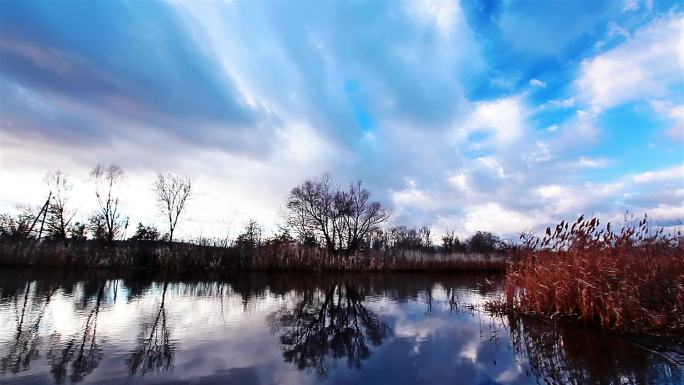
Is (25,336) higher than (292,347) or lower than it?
higher

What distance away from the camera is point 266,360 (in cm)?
452

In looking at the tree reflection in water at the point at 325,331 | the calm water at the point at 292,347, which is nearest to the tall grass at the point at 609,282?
the calm water at the point at 292,347

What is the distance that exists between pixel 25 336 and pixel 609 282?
30.0 feet

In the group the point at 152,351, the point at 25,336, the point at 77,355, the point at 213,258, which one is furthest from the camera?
the point at 213,258

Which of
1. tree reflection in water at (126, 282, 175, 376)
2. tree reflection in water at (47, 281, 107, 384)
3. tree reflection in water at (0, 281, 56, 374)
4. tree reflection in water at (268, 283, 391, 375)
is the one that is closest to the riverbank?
tree reflection in water at (0, 281, 56, 374)

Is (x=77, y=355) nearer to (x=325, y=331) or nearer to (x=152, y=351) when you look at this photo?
(x=152, y=351)

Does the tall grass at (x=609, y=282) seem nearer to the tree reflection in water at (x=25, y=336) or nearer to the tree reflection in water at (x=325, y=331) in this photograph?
the tree reflection in water at (x=325, y=331)

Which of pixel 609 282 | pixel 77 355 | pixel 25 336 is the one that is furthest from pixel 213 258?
pixel 609 282

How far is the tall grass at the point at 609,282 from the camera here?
6.13m

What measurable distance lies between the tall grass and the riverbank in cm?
1513

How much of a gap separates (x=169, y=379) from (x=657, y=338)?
6.97 meters

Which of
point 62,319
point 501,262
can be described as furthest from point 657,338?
point 501,262

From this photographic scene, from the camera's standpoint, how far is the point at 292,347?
203 inches

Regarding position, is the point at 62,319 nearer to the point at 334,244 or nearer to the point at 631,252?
the point at 631,252
